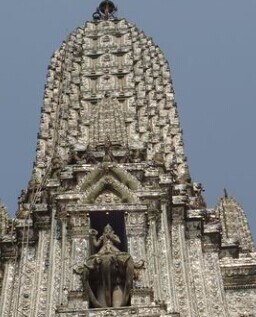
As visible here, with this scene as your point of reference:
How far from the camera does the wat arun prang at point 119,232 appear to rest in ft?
54.6

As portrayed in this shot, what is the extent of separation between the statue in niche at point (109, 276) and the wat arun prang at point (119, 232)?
0.02m

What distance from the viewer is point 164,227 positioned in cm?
1838

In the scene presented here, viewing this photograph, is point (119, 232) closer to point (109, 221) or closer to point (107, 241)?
point (109, 221)

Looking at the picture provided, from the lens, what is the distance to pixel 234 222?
23.6 metres

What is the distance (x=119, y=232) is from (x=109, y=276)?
7.00 feet

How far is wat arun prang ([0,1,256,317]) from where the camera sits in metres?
16.7

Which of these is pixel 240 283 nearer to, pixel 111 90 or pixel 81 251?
pixel 81 251

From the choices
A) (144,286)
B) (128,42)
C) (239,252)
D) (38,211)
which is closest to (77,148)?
(38,211)

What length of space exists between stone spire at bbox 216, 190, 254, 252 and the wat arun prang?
0.09 ft

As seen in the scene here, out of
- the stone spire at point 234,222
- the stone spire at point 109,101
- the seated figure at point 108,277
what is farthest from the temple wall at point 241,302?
the stone spire at point 109,101

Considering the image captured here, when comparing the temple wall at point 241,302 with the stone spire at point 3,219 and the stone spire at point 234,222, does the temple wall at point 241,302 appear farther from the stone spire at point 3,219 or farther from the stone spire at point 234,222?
the stone spire at point 3,219

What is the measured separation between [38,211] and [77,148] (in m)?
2.91

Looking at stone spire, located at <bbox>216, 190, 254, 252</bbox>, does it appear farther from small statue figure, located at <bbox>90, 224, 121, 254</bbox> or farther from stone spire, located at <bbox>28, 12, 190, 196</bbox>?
small statue figure, located at <bbox>90, 224, 121, 254</bbox>

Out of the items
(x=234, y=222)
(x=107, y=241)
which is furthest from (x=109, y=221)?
(x=234, y=222)
